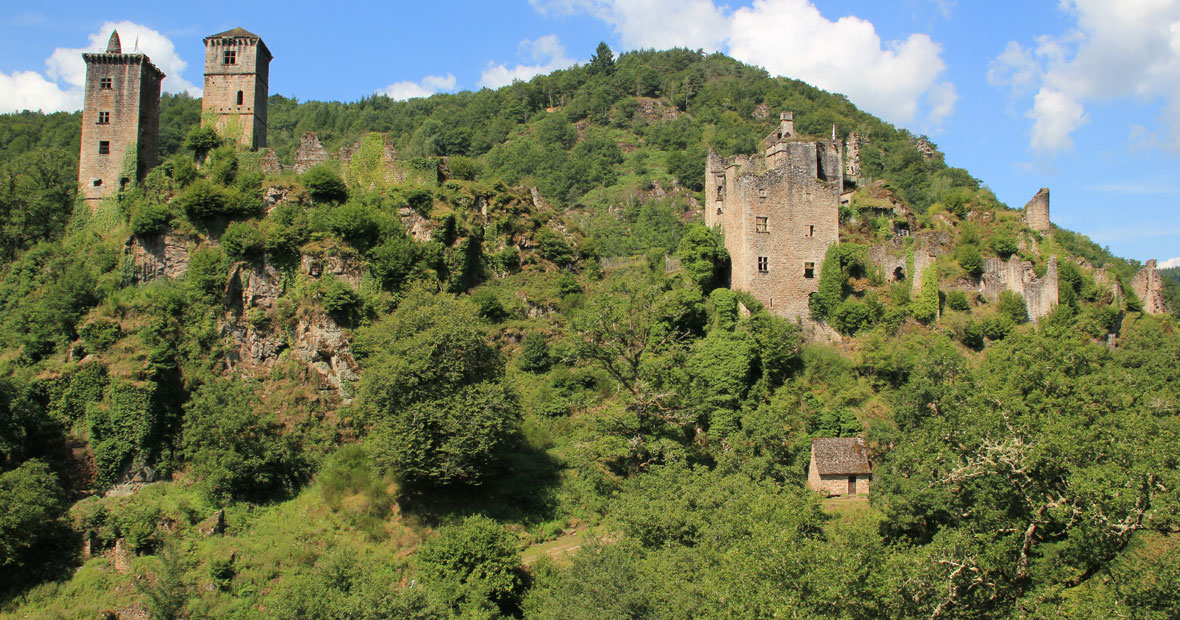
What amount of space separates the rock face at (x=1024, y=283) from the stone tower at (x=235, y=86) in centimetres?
3600

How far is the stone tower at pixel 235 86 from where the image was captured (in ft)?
131

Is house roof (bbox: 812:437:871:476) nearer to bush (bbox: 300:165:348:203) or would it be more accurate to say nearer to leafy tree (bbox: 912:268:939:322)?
leafy tree (bbox: 912:268:939:322)

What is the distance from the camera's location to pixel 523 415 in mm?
31984

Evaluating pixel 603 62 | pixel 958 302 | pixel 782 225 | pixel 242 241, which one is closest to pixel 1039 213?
pixel 958 302

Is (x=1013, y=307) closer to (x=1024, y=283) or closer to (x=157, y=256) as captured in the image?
(x=1024, y=283)

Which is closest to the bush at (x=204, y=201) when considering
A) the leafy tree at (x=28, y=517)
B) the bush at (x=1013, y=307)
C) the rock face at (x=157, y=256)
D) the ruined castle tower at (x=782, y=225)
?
the rock face at (x=157, y=256)

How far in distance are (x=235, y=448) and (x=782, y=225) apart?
81.9 ft

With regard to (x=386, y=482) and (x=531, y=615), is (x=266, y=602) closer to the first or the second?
(x=386, y=482)

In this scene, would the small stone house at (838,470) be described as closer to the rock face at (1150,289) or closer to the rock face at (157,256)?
the rock face at (1150,289)

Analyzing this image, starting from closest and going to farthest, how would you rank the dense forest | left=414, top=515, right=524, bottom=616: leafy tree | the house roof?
the dense forest, left=414, top=515, right=524, bottom=616: leafy tree, the house roof

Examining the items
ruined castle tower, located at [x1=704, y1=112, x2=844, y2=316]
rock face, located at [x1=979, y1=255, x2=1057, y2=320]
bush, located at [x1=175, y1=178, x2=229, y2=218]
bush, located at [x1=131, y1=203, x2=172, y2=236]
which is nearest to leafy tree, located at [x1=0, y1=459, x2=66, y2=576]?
bush, located at [x1=131, y1=203, x2=172, y2=236]

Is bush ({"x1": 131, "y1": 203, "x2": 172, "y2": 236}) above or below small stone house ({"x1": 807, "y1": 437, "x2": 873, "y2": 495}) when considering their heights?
above

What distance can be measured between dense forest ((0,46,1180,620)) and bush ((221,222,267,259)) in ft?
0.39

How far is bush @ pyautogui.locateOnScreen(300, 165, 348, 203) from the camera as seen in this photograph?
1414 inches
